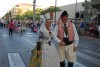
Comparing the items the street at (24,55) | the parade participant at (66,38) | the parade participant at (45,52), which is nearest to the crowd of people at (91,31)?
the street at (24,55)

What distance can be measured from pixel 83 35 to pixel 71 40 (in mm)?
26302

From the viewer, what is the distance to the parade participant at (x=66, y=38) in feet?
23.5

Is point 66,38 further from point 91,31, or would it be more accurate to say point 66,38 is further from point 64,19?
point 91,31

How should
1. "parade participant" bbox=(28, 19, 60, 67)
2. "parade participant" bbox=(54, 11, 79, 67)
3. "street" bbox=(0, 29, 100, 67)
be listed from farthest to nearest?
1. "street" bbox=(0, 29, 100, 67)
2. "parade participant" bbox=(54, 11, 79, 67)
3. "parade participant" bbox=(28, 19, 60, 67)

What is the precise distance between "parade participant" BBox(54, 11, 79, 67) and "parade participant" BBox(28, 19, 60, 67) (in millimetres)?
187

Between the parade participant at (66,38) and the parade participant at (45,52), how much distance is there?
0.61 feet

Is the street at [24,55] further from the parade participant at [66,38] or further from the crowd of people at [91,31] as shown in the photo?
Result: the crowd of people at [91,31]

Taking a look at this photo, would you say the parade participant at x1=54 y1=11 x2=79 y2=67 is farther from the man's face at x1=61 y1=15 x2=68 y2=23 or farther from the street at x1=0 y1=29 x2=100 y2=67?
the street at x1=0 y1=29 x2=100 y2=67

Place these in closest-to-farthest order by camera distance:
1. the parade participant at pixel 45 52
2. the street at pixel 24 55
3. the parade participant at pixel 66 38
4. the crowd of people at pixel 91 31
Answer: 1. the parade participant at pixel 45 52
2. the parade participant at pixel 66 38
3. the street at pixel 24 55
4. the crowd of people at pixel 91 31

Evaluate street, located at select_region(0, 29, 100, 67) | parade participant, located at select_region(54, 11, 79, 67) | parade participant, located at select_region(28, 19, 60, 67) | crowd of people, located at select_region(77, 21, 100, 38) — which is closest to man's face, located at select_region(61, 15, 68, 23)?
parade participant, located at select_region(54, 11, 79, 67)

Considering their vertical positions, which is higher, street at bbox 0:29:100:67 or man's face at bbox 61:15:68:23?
man's face at bbox 61:15:68:23

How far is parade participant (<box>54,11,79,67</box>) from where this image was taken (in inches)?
282

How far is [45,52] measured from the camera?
6.96 m

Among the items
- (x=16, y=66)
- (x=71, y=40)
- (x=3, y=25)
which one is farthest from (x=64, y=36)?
(x=3, y=25)
